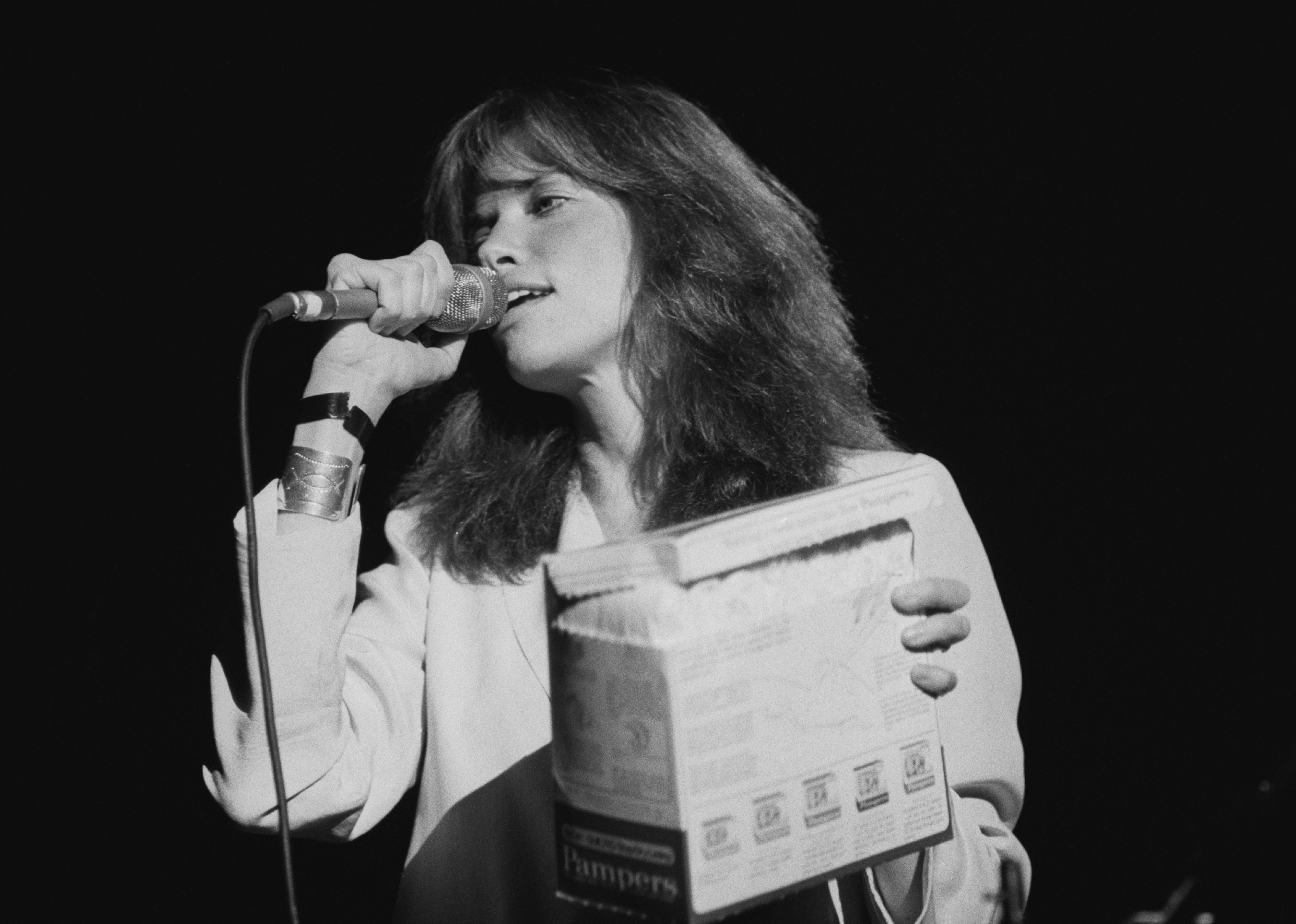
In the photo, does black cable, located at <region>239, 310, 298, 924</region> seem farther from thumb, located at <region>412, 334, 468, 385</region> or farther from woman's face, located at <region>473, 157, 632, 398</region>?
woman's face, located at <region>473, 157, 632, 398</region>

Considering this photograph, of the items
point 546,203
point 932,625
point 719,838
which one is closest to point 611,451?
point 546,203

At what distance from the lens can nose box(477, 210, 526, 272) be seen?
1529mm

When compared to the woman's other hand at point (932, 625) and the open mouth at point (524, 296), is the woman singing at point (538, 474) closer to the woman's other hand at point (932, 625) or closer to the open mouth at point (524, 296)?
the open mouth at point (524, 296)

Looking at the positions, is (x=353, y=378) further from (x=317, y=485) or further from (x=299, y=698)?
(x=299, y=698)

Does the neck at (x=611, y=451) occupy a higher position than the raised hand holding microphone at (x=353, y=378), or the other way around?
the raised hand holding microphone at (x=353, y=378)

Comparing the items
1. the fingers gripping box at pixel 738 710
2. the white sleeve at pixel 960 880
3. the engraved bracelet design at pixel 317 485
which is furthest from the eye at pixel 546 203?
the white sleeve at pixel 960 880

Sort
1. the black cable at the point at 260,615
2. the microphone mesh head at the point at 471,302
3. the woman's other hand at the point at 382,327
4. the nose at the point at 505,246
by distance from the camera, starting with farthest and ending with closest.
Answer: the nose at the point at 505,246 → the microphone mesh head at the point at 471,302 → the woman's other hand at the point at 382,327 → the black cable at the point at 260,615

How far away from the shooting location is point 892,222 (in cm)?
178

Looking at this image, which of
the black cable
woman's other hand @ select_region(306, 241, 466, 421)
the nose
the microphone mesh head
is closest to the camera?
the black cable

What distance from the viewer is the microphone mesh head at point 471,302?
142 centimetres

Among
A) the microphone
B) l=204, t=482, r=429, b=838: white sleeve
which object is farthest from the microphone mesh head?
l=204, t=482, r=429, b=838: white sleeve

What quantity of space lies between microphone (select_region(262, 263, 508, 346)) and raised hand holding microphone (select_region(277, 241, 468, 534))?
0.01 metres

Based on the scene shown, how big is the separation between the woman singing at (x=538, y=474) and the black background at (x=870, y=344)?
7.8 inches

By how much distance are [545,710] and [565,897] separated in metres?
0.54
